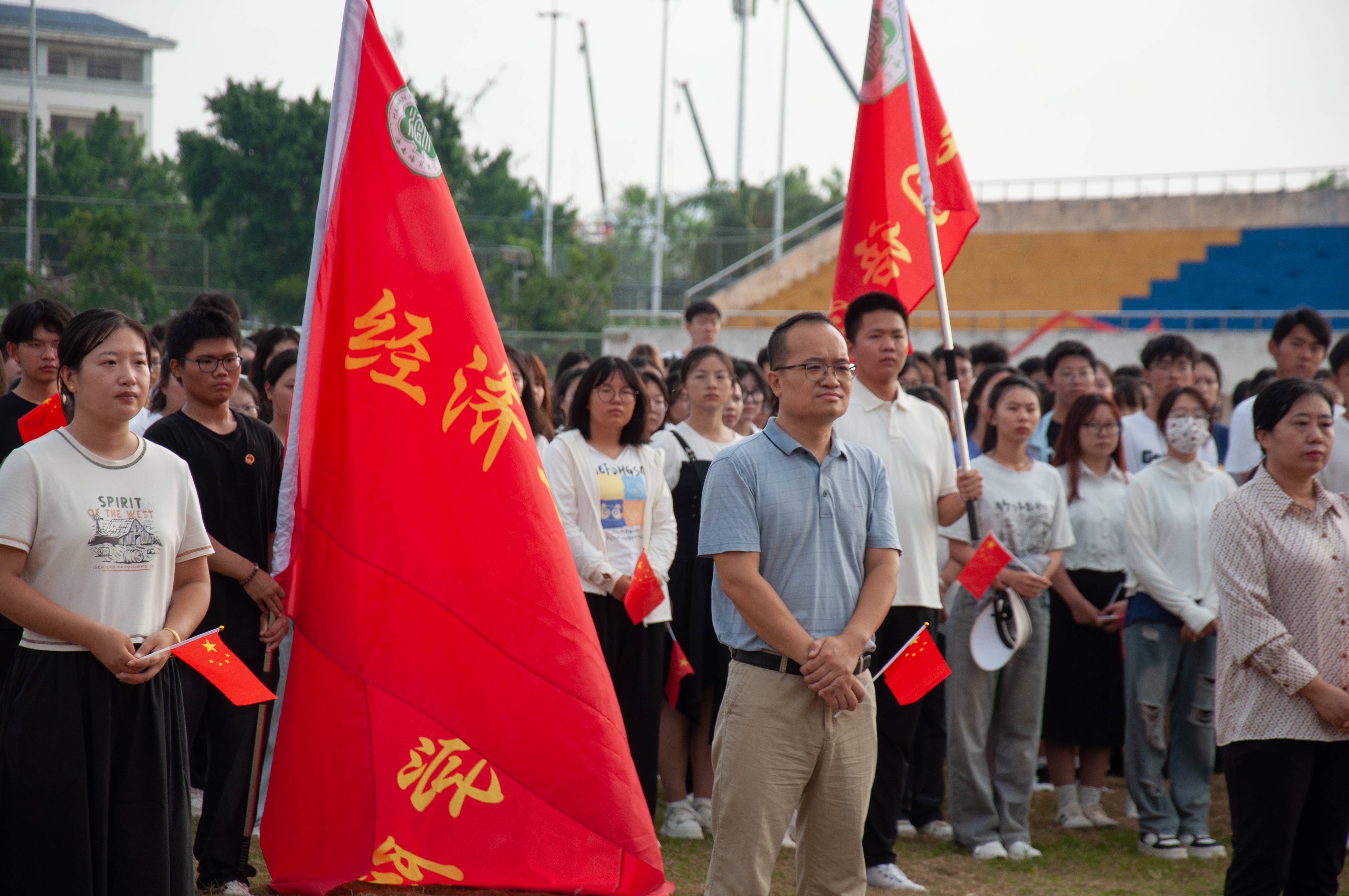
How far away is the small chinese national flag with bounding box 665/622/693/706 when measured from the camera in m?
5.06

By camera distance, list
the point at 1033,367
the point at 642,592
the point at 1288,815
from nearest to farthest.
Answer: the point at 1288,815, the point at 642,592, the point at 1033,367

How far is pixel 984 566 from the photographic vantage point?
4324 mm

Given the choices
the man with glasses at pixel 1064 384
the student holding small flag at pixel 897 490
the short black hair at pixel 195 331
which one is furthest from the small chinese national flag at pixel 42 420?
the man with glasses at pixel 1064 384

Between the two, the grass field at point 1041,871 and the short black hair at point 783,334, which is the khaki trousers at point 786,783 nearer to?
the short black hair at point 783,334

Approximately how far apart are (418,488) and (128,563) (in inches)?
35.9

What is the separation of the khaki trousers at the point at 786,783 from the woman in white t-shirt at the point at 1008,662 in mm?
1884

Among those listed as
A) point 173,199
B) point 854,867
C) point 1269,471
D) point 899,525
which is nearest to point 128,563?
point 854,867

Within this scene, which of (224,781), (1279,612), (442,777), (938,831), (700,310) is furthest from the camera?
(700,310)

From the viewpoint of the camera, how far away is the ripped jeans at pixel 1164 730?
16.7 feet

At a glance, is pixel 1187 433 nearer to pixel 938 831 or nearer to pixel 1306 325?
pixel 1306 325

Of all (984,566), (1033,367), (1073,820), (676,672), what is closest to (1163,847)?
(1073,820)

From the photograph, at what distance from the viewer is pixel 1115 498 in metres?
5.50

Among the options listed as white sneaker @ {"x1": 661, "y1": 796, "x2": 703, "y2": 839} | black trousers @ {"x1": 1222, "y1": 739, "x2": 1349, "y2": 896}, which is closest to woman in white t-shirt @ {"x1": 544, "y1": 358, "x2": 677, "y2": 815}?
white sneaker @ {"x1": 661, "y1": 796, "x2": 703, "y2": 839}

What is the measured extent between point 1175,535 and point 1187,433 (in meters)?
0.44
